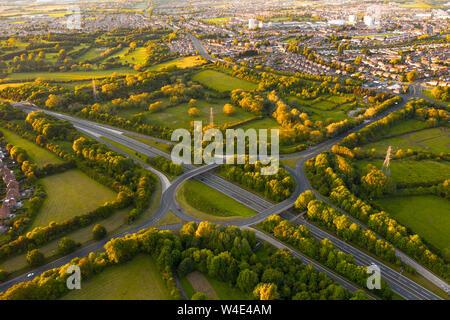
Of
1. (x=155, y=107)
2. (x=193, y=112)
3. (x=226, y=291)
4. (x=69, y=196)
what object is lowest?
(x=226, y=291)

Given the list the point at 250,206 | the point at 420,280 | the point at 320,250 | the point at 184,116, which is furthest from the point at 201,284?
the point at 184,116

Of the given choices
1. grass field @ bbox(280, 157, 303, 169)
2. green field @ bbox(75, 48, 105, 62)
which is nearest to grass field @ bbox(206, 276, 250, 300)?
grass field @ bbox(280, 157, 303, 169)

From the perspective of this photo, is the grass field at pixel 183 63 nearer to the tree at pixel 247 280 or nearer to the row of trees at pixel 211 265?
the row of trees at pixel 211 265

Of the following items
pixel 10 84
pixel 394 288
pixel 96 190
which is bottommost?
pixel 394 288

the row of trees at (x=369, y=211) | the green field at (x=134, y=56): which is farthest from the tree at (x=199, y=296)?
the green field at (x=134, y=56)

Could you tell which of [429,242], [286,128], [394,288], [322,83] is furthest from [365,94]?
[394,288]

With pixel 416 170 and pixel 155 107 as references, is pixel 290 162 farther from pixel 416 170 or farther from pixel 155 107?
pixel 155 107

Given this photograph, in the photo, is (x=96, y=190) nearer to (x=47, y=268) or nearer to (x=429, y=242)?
(x=47, y=268)
